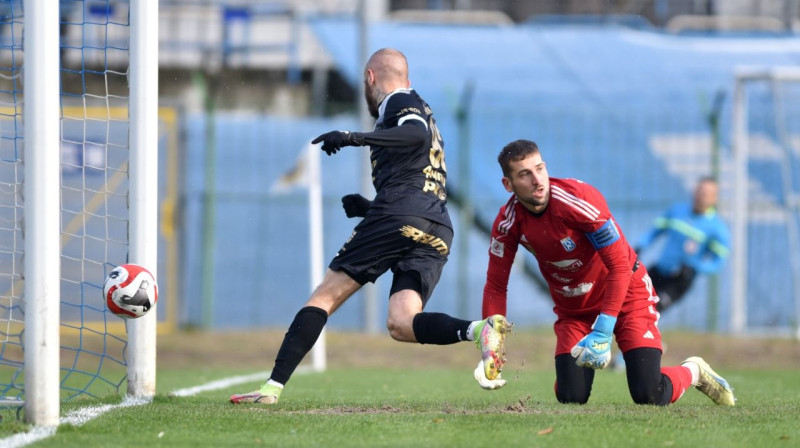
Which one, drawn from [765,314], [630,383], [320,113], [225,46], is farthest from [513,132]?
[630,383]

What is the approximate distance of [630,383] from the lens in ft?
21.2

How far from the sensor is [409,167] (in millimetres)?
6387

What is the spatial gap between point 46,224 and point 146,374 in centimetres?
184

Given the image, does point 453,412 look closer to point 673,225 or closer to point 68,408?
point 68,408

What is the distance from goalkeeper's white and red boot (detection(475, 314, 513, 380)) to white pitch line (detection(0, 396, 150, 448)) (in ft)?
6.59

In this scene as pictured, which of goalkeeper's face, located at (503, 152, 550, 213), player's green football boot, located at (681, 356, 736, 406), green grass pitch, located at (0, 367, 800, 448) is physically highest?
goalkeeper's face, located at (503, 152, 550, 213)

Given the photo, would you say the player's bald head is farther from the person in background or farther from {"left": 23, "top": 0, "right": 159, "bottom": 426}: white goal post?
the person in background

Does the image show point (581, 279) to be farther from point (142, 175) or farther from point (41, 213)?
point (41, 213)

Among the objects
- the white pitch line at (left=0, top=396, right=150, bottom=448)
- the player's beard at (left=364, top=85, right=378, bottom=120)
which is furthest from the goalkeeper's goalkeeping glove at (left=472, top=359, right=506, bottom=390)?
the white pitch line at (left=0, top=396, right=150, bottom=448)

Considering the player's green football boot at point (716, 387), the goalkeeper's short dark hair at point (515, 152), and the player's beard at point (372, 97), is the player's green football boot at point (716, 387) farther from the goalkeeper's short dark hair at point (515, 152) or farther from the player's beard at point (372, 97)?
the player's beard at point (372, 97)

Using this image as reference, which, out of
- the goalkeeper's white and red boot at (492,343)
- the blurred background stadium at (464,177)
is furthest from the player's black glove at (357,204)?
the blurred background stadium at (464,177)

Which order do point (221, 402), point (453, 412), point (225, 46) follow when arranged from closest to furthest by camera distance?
point (453, 412) < point (221, 402) < point (225, 46)

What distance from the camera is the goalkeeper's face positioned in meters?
5.96

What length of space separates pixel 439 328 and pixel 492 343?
359mm
